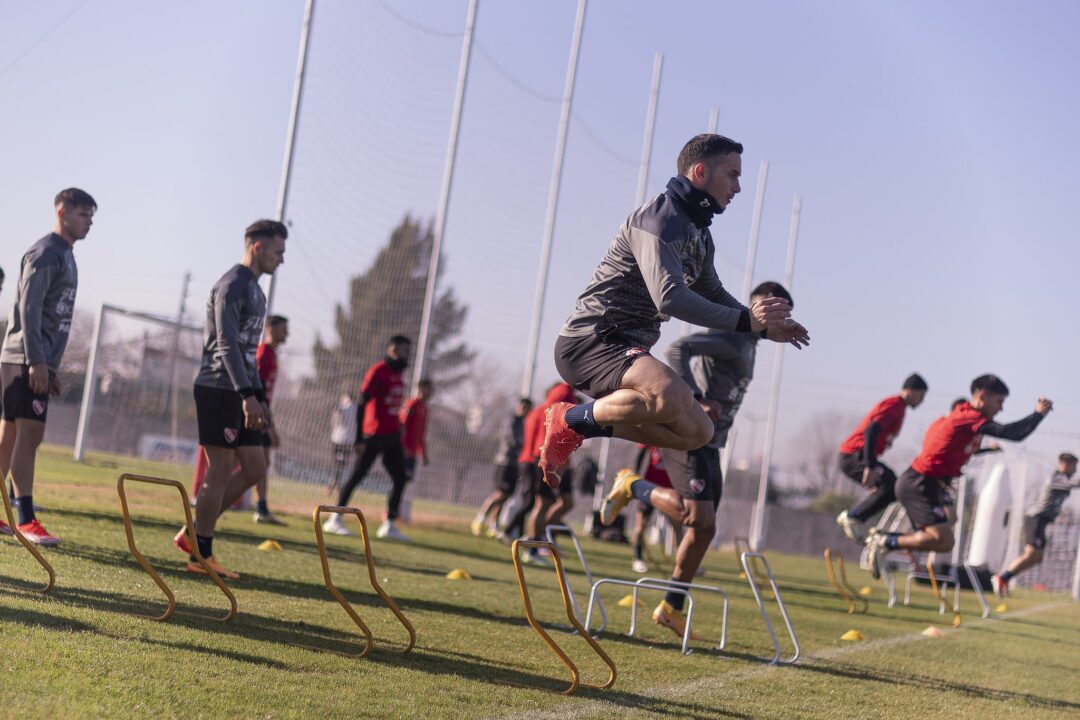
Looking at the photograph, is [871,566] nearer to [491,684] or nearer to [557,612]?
[557,612]

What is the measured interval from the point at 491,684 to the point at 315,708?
111 centimetres

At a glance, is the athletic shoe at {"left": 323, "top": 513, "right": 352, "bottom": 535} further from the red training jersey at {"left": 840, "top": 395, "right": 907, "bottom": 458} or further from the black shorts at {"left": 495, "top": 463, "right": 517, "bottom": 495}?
the red training jersey at {"left": 840, "top": 395, "right": 907, "bottom": 458}

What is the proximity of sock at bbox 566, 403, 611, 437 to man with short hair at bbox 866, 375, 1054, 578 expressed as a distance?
20.4 feet

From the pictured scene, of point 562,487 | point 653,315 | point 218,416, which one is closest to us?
point 653,315

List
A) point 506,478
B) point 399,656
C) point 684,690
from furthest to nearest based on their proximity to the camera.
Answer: point 506,478 → point 684,690 → point 399,656

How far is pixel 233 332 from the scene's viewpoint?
713 cm

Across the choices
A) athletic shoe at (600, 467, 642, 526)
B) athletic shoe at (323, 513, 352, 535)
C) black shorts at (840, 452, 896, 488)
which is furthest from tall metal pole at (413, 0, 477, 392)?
athletic shoe at (600, 467, 642, 526)

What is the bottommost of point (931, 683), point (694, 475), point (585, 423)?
point (931, 683)

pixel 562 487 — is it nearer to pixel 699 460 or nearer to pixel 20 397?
pixel 699 460

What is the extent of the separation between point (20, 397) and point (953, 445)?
27.2ft

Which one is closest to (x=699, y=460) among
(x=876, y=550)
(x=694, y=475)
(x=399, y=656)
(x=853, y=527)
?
(x=694, y=475)

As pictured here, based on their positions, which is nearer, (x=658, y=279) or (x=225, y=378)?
(x=658, y=279)

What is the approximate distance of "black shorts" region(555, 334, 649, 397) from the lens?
5520 millimetres

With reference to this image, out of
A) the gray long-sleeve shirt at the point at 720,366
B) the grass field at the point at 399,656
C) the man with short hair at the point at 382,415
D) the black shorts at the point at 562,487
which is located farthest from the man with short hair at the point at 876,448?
the man with short hair at the point at 382,415
